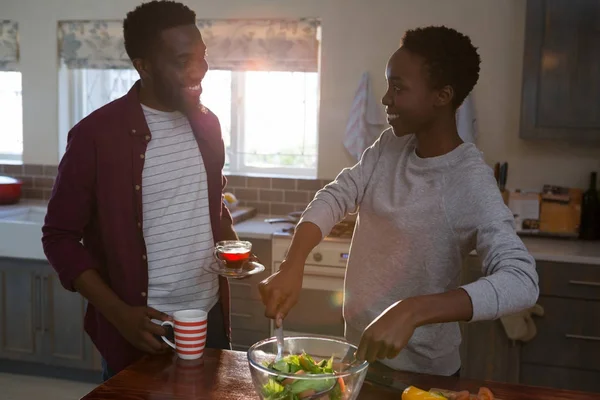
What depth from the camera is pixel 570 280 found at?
2.98 metres

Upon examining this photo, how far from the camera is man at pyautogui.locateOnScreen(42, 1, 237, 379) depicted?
1.70 meters

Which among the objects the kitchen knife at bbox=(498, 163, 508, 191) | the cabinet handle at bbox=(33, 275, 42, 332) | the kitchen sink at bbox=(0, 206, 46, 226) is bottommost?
the cabinet handle at bbox=(33, 275, 42, 332)

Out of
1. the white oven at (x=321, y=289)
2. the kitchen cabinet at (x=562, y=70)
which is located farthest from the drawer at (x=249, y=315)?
the kitchen cabinet at (x=562, y=70)

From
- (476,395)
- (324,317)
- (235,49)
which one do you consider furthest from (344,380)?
(235,49)

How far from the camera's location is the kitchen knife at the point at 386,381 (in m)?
1.35

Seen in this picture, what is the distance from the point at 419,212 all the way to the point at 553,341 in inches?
72.4

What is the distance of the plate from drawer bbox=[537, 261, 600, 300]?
170cm

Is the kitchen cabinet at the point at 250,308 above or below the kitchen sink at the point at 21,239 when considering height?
below

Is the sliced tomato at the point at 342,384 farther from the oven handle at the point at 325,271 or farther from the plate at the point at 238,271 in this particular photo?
the oven handle at the point at 325,271

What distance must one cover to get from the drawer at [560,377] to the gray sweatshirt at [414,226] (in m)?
1.64

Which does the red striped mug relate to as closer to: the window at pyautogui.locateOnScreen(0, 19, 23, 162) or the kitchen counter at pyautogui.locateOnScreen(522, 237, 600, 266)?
the kitchen counter at pyautogui.locateOnScreen(522, 237, 600, 266)

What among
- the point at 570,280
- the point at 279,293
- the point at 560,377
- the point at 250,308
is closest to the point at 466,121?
the point at 570,280

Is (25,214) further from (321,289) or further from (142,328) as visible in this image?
(142,328)

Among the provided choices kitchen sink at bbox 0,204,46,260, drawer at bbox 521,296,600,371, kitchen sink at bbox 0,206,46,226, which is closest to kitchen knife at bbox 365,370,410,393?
drawer at bbox 521,296,600,371
